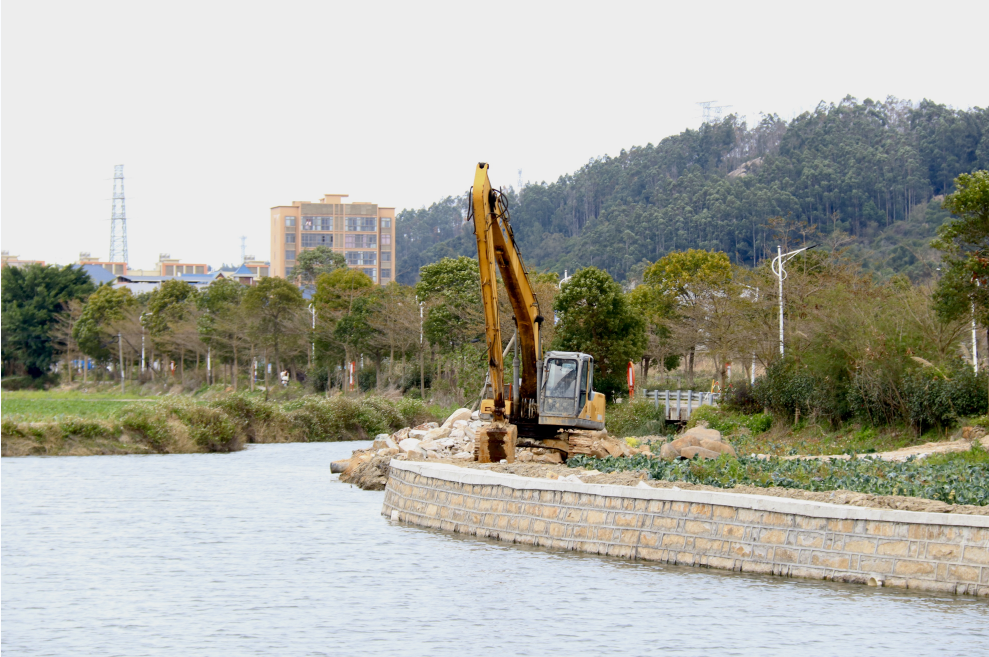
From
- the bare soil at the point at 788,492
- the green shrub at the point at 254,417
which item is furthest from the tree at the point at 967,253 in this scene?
the green shrub at the point at 254,417

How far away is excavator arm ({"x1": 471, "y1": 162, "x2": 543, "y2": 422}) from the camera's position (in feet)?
82.1

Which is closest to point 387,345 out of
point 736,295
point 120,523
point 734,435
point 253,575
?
point 736,295

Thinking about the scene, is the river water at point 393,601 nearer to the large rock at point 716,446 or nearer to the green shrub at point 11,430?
the large rock at point 716,446

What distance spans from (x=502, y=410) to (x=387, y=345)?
4783 cm

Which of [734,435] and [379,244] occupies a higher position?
[379,244]

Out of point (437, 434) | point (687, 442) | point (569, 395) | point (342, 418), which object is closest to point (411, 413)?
point (342, 418)

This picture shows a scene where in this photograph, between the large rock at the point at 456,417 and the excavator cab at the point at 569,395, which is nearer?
the excavator cab at the point at 569,395

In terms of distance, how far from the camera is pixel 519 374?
29.7m

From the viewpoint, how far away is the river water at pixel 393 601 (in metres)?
13.7

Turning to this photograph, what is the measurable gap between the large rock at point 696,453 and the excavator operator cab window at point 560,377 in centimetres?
316

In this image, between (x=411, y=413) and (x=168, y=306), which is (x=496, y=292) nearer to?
(x=411, y=413)

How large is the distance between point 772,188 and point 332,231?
62.1m

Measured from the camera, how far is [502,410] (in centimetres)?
2633

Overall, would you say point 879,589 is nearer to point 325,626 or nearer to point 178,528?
point 325,626
